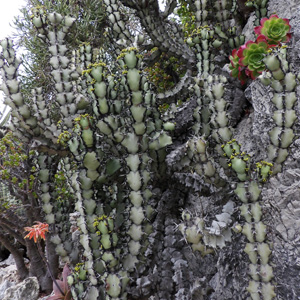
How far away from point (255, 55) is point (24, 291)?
3894mm

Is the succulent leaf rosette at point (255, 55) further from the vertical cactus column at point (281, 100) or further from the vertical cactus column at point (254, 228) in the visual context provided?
the vertical cactus column at point (254, 228)

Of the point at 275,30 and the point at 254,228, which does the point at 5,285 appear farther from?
the point at 275,30

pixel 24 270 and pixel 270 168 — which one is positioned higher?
pixel 270 168

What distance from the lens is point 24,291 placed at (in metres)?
3.95

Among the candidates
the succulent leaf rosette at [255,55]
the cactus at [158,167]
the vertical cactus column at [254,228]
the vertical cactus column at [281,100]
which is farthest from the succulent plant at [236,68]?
the vertical cactus column at [254,228]

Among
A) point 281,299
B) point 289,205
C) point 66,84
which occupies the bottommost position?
point 281,299

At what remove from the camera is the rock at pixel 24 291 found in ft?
12.7

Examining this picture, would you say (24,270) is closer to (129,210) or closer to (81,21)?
(129,210)

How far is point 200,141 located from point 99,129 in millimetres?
612

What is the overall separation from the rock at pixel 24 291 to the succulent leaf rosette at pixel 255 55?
3.74m

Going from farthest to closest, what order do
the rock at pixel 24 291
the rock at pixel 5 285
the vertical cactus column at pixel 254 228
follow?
the rock at pixel 5 285 < the rock at pixel 24 291 < the vertical cactus column at pixel 254 228

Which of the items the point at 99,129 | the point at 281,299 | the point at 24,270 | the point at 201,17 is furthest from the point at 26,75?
the point at 281,299

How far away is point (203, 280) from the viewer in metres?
2.08

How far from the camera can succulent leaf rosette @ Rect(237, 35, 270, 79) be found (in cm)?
231
